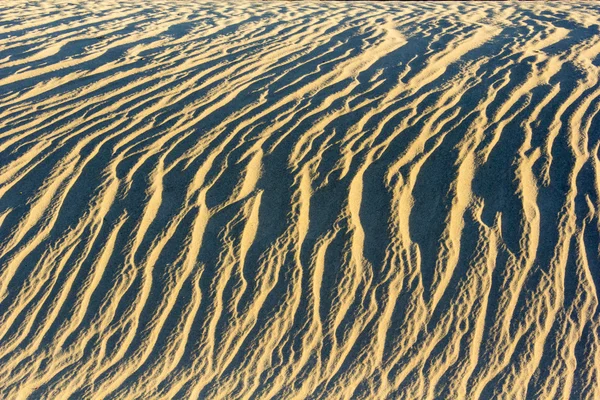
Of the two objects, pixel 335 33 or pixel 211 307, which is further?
pixel 335 33

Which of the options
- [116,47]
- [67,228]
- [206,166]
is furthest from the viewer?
[116,47]

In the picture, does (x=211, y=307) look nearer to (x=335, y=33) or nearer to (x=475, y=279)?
(x=475, y=279)

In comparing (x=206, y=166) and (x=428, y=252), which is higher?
(x=206, y=166)

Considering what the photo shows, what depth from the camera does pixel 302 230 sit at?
390cm

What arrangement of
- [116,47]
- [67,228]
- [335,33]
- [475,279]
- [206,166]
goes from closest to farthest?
[475,279] → [67,228] → [206,166] → [116,47] → [335,33]

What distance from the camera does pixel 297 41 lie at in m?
6.82

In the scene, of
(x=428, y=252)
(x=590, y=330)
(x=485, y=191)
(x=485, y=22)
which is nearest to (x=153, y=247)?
(x=428, y=252)

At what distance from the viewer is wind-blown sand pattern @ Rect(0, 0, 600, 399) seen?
3.27m

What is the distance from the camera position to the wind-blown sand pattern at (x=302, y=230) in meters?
3.27

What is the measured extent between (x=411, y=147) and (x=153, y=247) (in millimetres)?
2251

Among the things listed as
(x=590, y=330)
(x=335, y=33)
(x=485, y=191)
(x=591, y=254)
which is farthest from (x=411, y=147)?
(x=335, y=33)

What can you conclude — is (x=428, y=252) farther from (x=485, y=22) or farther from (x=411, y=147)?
(x=485, y=22)

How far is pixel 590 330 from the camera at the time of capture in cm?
333

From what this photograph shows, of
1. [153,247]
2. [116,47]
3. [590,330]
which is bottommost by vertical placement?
[590,330]
